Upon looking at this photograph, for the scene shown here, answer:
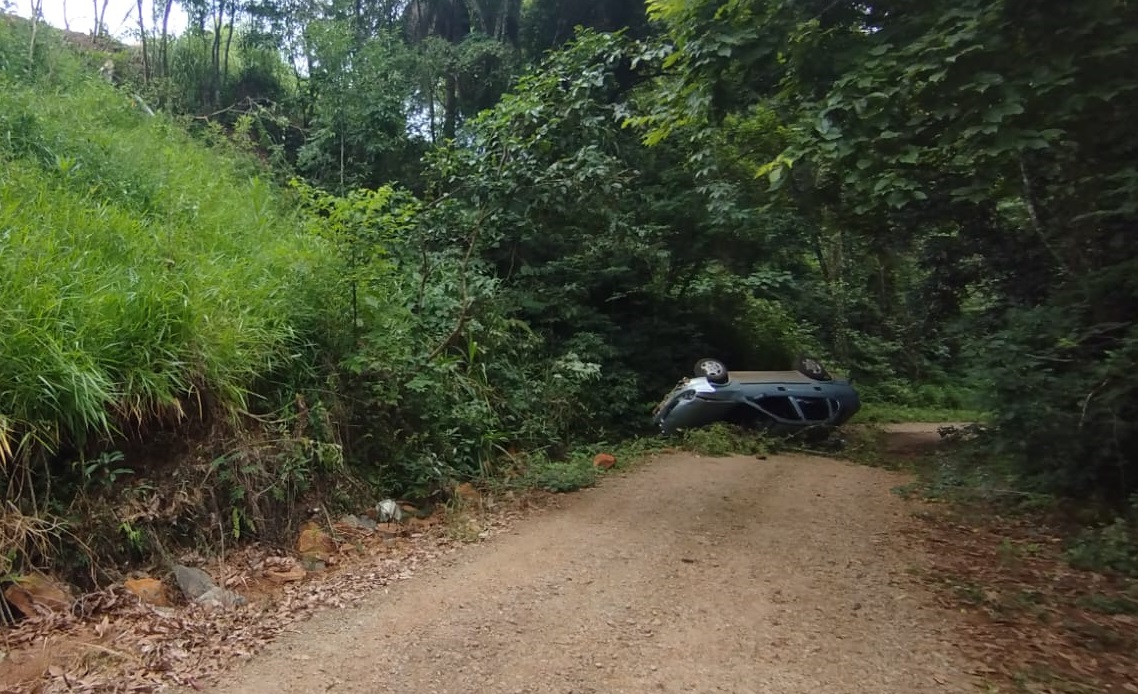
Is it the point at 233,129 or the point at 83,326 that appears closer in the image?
the point at 83,326

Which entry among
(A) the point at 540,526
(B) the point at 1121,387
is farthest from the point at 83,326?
(B) the point at 1121,387

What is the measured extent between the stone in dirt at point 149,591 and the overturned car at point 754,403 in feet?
22.6

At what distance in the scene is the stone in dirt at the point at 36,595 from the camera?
3.68 meters

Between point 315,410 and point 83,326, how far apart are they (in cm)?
169

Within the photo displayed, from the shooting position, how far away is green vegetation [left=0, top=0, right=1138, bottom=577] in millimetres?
4273

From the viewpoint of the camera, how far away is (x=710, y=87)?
518cm

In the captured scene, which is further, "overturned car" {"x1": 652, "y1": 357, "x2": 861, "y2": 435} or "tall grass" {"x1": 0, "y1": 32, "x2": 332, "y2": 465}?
"overturned car" {"x1": 652, "y1": 357, "x2": 861, "y2": 435}

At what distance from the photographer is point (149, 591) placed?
4.02m

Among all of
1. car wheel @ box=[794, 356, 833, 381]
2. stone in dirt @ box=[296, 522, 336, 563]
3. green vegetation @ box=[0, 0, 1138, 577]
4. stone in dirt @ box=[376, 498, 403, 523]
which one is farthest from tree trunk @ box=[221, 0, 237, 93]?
car wheel @ box=[794, 356, 833, 381]

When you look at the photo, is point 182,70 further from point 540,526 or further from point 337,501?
point 540,526

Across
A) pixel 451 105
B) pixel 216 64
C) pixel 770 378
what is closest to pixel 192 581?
pixel 770 378

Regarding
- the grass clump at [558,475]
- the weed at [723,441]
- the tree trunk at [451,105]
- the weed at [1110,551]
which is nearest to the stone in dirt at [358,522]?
the grass clump at [558,475]

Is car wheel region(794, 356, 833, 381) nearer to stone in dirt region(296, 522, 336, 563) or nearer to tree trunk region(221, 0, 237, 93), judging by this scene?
stone in dirt region(296, 522, 336, 563)

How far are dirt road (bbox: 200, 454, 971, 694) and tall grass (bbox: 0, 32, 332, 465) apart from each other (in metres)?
1.98
